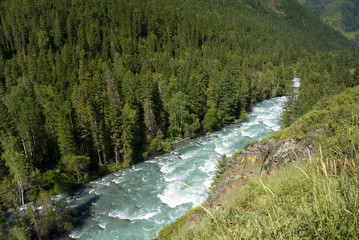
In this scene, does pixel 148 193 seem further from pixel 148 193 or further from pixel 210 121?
pixel 210 121

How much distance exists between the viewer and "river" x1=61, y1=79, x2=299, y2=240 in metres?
22.0

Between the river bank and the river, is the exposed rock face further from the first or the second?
the river

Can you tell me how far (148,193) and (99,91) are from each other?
20.9m

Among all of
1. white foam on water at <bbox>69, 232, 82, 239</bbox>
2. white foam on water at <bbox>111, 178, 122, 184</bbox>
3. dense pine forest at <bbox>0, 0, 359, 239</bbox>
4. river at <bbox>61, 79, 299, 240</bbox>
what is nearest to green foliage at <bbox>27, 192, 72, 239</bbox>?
dense pine forest at <bbox>0, 0, 359, 239</bbox>

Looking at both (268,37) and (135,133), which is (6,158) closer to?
(135,133)

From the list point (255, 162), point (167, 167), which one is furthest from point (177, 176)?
point (255, 162)

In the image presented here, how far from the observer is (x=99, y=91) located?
38.2 m

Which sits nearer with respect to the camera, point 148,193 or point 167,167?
point 148,193

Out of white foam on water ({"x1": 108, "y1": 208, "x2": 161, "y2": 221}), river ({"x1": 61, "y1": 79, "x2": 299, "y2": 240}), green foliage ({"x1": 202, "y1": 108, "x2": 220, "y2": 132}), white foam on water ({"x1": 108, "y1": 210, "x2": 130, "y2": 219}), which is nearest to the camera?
river ({"x1": 61, "y1": 79, "x2": 299, "y2": 240})

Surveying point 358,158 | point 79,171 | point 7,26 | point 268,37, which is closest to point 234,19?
point 268,37

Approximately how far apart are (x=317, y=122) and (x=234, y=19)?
164m

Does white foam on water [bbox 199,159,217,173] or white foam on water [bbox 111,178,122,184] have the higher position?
white foam on water [bbox 199,159,217,173]

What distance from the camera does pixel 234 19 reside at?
159m

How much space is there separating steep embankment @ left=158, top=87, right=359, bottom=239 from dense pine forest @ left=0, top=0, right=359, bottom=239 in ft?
62.2
